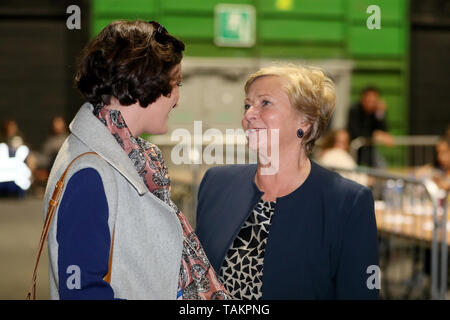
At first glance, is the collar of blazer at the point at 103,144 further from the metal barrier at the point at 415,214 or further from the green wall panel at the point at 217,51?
the green wall panel at the point at 217,51

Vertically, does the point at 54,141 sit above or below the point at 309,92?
below

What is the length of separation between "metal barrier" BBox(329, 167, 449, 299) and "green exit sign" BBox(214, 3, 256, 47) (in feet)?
20.7

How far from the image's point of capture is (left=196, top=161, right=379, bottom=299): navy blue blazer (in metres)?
2.21

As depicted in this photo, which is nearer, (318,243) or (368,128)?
(318,243)

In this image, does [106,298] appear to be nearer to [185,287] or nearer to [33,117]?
[185,287]

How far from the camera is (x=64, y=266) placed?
64.2 inches

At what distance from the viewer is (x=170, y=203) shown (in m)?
1.84

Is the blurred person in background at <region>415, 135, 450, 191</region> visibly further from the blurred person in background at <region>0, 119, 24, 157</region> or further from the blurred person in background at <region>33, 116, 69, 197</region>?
the blurred person in background at <region>0, 119, 24, 157</region>

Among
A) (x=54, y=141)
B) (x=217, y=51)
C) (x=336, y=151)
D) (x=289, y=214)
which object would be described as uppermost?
(x=217, y=51)

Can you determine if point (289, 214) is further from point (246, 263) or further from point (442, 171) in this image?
point (442, 171)

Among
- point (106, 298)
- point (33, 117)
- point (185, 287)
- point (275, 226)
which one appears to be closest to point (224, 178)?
point (275, 226)

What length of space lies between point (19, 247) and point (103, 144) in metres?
6.18

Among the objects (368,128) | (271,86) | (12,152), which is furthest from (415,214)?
(12,152)

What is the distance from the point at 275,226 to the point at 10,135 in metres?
9.23
